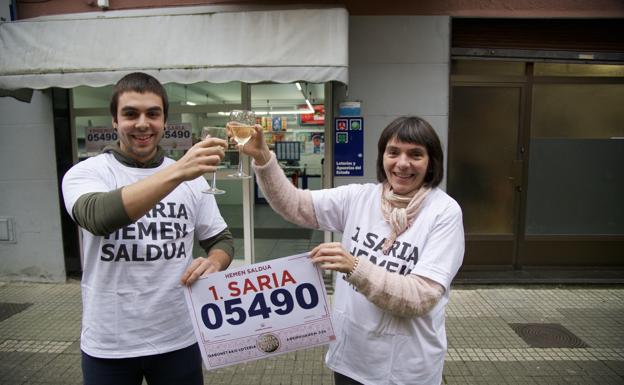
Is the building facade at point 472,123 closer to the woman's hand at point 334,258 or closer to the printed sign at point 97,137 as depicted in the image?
the printed sign at point 97,137

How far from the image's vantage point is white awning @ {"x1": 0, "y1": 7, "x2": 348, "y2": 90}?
4383 millimetres

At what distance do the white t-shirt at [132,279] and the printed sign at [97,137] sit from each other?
14.7ft

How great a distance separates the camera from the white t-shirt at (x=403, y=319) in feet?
5.37

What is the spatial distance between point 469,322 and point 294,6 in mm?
4005

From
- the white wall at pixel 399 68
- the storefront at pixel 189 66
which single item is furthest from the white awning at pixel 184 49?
the white wall at pixel 399 68

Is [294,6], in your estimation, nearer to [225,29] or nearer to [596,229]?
[225,29]

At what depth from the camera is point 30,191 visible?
5.68 m

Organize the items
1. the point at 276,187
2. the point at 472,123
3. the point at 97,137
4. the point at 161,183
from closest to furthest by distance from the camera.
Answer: the point at 161,183 < the point at 276,187 < the point at 472,123 < the point at 97,137

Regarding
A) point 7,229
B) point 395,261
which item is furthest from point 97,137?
point 395,261

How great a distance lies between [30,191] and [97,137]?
1.11 m

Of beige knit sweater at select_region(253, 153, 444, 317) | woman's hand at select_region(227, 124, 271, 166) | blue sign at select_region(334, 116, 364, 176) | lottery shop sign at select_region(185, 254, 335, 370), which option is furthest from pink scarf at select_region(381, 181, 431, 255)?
blue sign at select_region(334, 116, 364, 176)

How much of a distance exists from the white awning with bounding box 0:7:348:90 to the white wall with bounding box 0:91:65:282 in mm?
1014

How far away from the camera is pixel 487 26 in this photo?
214 inches

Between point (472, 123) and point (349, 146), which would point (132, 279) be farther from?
point (472, 123)
